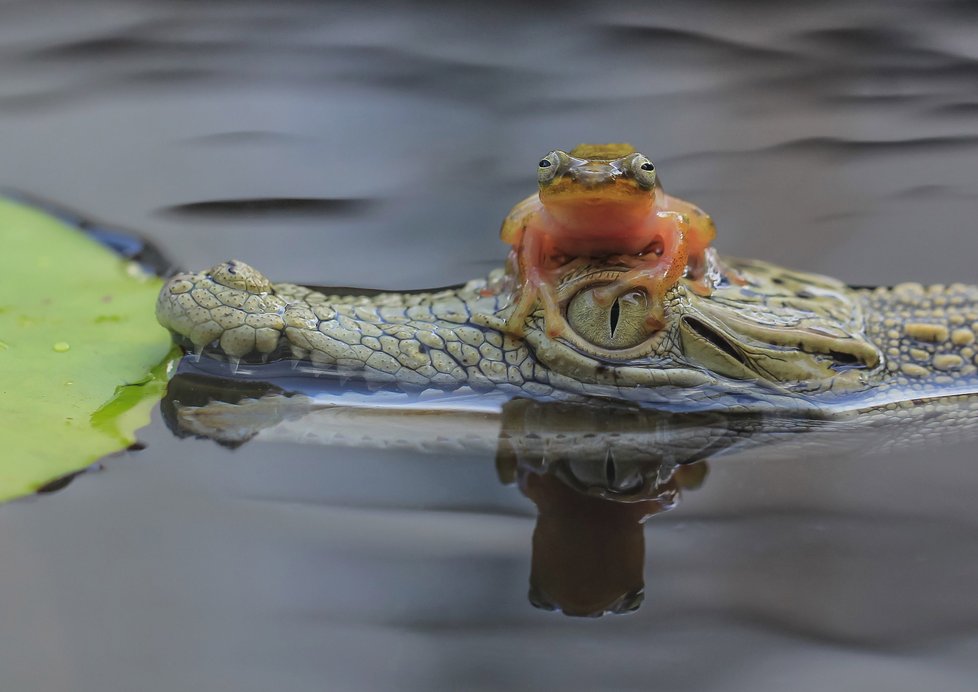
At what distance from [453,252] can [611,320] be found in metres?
1.38

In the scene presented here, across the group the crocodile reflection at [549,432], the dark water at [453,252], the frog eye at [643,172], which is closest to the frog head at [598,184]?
the frog eye at [643,172]

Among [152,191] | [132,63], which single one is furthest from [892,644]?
[132,63]

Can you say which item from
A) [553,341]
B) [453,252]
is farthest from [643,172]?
[453,252]

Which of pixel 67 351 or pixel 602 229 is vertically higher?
pixel 602 229

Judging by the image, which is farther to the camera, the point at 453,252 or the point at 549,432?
the point at 453,252

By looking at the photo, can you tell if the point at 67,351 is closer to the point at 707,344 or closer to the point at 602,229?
the point at 602,229

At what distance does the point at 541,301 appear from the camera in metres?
3.15

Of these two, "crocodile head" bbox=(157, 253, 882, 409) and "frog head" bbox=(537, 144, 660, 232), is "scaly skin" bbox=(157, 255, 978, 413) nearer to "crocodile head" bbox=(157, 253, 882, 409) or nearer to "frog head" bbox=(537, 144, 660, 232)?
"crocodile head" bbox=(157, 253, 882, 409)

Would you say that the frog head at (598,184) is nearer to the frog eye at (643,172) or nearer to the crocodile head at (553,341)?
the frog eye at (643,172)

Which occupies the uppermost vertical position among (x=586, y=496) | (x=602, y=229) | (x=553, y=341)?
(x=602, y=229)

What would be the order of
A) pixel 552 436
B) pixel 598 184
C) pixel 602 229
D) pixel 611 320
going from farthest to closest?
pixel 552 436, pixel 611 320, pixel 602 229, pixel 598 184

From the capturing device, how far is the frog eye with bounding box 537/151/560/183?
2.83 meters

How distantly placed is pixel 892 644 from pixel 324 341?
1755 mm

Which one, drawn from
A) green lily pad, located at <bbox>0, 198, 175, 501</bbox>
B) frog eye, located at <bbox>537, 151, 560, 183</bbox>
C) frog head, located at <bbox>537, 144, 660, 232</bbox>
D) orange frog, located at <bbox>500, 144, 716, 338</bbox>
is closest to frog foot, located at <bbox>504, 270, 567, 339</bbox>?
orange frog, located at <bbox>500, 144, 716, 338</bbox>
